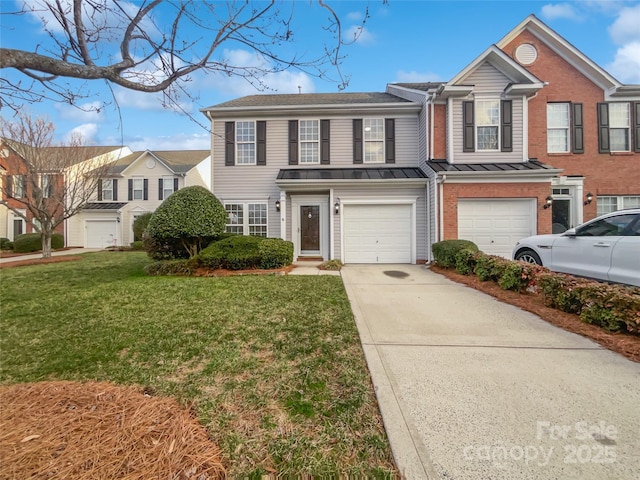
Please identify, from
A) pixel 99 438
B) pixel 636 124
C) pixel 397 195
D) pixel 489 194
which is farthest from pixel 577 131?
pixel 99 438

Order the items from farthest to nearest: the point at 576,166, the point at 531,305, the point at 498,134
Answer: the point at 576,166 → the point at 498,134 → the point at 531,305

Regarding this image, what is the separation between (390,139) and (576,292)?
8375mm

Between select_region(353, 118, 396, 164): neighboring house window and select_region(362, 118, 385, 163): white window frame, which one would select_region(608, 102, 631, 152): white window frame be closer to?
select_region(353, 118, 396, 164): neighboring house window

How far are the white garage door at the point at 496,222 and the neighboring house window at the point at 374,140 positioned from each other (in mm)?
3448

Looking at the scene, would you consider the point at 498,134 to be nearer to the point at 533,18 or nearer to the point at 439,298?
the point at 533,18

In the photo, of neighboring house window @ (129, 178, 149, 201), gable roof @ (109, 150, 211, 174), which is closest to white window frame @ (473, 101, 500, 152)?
gable roof @ (109, 150, 211, 174)

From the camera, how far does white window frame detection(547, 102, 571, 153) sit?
1090cm

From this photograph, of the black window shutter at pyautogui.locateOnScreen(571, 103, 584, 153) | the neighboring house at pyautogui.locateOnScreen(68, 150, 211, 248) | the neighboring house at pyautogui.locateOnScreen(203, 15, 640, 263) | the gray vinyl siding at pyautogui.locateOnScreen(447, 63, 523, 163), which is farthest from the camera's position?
the neighboring house at pyautogui.locateOnScreen(68, 150, 211, 248)

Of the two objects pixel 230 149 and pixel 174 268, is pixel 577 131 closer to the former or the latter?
pixel 230 149

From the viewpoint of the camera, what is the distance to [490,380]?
2.74 meters

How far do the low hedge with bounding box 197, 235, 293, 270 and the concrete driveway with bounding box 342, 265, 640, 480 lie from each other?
4.63 m

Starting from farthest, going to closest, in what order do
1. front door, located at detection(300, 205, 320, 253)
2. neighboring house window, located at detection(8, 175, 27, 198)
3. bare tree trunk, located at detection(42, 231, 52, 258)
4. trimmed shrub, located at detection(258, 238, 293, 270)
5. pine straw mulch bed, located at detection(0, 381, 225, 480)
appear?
bare tree trunk, located at detection(42, 231, 52, 258) < neighboring house window, located at detection(8, 175, 27, 198) < front door, located at detection(300, 205, 320, 253) < trimmed shrub, located at detection(258, 238, 293, 270) < pine straw mulch bed, located at detection(0, 381, 225, 480)

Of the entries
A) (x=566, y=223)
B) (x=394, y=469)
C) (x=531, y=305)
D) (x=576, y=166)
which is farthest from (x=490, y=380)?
(x=576, y=166)

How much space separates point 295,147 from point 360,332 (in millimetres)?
8974
